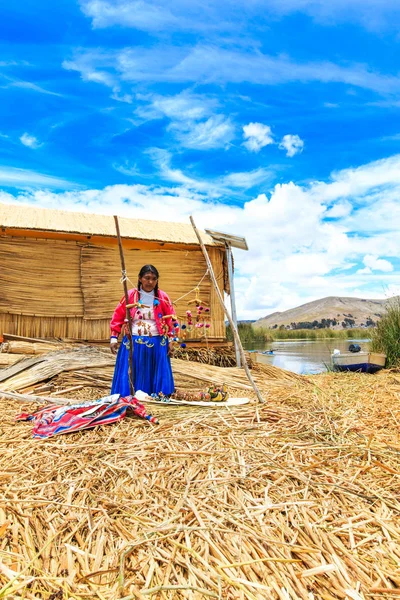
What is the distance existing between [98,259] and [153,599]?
7.81 meters

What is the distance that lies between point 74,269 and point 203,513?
7.35 meters

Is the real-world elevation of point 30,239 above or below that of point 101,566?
above

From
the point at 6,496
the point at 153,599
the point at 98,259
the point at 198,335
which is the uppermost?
the point at 98,259

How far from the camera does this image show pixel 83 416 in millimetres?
3658

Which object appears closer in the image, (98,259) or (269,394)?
(269,394)

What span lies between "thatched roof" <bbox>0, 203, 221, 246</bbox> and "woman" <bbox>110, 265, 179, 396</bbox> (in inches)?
161

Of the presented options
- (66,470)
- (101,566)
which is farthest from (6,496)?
(101,566)

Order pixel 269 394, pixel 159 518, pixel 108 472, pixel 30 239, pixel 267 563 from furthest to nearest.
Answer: pixel 30 239, pixel 269 394, pixel 108 472, pixel 159 518, pixel 267 563

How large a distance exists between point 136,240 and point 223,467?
6.89 m

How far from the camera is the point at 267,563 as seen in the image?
1.82 meters

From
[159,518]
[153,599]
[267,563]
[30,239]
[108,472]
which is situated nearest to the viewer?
[153,599]

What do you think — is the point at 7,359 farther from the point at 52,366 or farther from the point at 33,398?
the point at 33,398

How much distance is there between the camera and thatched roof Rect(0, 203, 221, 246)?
841 centimetres

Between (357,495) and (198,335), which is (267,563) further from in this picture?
(198,335)
